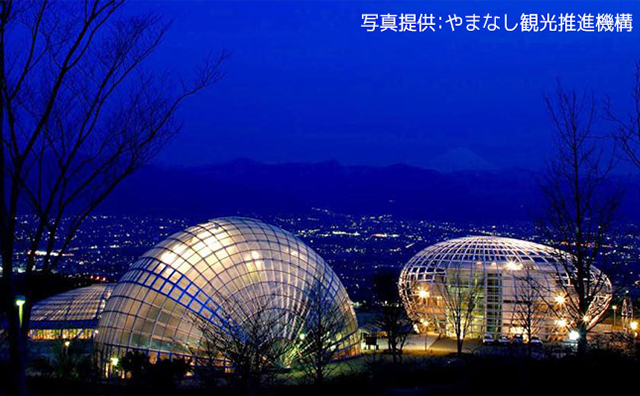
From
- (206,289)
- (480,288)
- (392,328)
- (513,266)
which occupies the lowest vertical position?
(392,328)

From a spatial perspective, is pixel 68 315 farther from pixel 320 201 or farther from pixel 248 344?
pixel 320 201

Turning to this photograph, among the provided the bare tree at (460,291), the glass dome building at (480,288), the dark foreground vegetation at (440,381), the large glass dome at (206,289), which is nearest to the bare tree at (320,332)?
the large glass dome at (206,289)

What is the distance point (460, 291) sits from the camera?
3953 cm

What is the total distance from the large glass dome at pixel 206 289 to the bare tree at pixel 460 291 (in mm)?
12765

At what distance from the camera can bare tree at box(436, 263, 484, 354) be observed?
128 ft

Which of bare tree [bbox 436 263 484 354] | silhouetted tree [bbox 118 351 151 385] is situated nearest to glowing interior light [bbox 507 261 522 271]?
bare tree [bbox 436 263 484 354]

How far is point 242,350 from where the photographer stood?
16141 millimetres

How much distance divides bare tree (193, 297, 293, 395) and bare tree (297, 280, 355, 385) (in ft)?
2.43

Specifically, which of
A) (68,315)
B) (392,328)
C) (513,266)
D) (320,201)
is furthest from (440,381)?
(320,201)

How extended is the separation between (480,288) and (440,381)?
2170cm

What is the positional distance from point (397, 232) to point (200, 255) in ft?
294

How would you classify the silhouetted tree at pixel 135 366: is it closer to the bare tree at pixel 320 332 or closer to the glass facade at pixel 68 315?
the bare tree at pixel 320 332

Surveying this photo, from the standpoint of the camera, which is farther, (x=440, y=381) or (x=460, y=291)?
(x=460, y=291)

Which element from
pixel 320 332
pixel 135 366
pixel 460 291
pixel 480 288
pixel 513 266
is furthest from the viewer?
pixel 460 291
